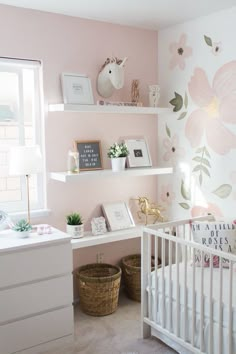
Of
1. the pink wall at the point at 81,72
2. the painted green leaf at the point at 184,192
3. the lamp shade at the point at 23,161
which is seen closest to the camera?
the lamp shade at the point at 23,161

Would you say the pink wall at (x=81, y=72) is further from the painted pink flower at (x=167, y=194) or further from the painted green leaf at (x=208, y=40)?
the painted green leaf at (x=208, y=40)

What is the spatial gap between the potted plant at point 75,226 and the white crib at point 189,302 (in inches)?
23.8

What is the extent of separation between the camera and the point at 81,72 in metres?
3.38

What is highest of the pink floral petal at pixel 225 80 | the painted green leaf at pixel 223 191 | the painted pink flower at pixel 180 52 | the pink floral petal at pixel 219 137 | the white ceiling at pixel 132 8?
the white ceiling at pixel 132 8

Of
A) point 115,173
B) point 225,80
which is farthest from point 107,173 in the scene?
point 225,80

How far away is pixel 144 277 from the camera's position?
9.63 feet

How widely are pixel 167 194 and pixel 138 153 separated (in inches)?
19.3

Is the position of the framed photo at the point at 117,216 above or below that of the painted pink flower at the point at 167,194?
below

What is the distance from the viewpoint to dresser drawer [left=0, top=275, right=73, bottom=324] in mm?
2619

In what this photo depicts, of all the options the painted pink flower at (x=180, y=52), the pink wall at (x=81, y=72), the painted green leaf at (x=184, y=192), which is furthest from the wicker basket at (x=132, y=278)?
the painted pink flower at (x=180, y=52)

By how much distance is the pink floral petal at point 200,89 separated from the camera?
3.34 metres

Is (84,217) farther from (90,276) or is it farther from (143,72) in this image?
(143,72)

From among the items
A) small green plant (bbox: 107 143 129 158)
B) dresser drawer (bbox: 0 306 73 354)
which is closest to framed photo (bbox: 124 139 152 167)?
small green plant (bbox: 107 143 129 158)

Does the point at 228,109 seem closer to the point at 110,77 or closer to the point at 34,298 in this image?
the point at 110,77
